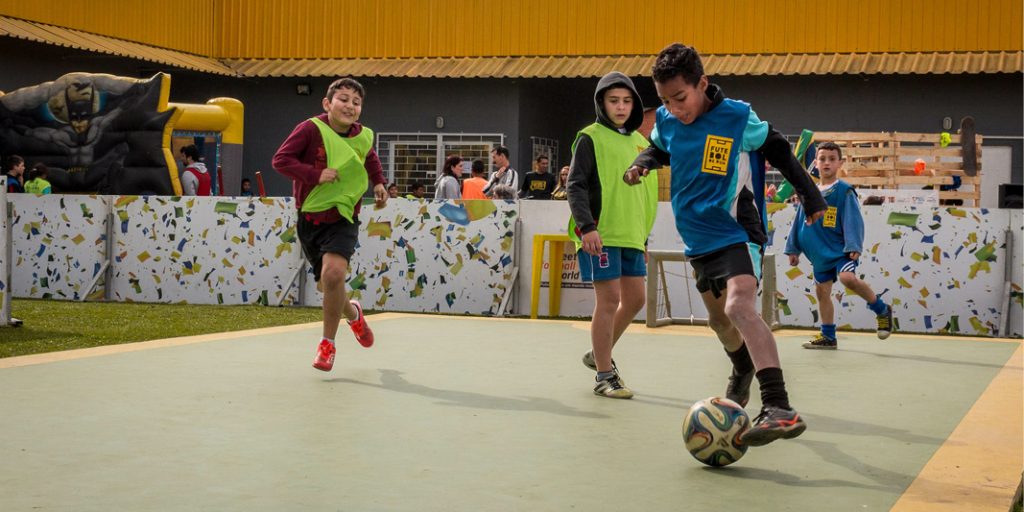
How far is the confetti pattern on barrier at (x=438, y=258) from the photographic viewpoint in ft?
51.7

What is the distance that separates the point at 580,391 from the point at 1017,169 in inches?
798

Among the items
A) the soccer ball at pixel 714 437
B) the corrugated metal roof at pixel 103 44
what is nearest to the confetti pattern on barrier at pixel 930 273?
the soccer ball at pixel 714 437

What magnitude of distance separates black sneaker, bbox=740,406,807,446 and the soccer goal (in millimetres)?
7218

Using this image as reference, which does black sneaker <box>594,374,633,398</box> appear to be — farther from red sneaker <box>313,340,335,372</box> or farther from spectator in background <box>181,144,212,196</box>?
spectator in background <box>181,144,212,196</box>

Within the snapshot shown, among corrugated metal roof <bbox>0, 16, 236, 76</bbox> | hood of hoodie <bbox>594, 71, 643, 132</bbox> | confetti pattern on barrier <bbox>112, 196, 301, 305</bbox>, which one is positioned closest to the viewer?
hood of hoodie <bbox>594, 71, 643, 132</bbox>

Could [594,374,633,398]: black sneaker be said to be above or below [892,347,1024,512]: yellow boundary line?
above

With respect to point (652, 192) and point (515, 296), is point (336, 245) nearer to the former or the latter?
point (652, 192)

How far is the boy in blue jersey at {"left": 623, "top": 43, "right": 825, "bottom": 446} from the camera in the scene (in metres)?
6.10

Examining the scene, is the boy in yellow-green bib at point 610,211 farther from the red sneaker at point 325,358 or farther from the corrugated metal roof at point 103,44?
the corrugated metal roof at point 103,44

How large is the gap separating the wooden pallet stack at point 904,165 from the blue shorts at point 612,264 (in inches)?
410

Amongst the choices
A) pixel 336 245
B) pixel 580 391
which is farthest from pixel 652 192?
pixel 336 245

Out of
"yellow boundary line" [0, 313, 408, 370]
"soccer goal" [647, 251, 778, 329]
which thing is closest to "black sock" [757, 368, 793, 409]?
"yellow boundary line" [0, 313, 408, 370]

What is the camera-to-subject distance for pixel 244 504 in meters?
4.50

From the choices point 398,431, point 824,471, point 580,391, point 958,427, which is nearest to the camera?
point 824,471
